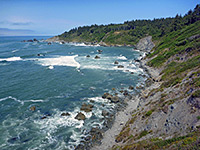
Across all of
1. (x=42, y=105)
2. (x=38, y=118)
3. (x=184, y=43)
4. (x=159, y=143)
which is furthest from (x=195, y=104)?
(x=184, y=43)

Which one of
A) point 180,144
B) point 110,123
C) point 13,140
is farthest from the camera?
point 110,123

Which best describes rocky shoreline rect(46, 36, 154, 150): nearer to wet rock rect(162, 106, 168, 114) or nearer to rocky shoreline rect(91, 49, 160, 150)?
rocky shoreline rect(91, 49, 160, 150)

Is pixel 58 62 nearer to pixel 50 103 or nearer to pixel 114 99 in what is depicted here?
pixel 50 103

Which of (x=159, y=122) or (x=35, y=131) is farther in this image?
(x=35, y=131)

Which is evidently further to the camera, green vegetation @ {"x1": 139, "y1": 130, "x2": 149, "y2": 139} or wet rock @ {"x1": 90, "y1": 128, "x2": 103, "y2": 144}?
wet rock @ {"x1": 90, "y1": 128, "x2": 103, "y2": 144}

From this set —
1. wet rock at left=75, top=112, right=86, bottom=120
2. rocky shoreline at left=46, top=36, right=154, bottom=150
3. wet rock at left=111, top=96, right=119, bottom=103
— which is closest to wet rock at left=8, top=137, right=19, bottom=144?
rocky shoreline at left=46, top=36, right=154, bottom=150

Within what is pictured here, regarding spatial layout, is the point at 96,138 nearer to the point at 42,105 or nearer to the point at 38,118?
the point at 38,118

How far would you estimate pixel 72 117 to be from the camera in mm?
33812

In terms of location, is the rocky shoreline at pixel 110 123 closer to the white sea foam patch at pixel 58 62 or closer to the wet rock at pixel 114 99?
the wet rock at pixel 114 99

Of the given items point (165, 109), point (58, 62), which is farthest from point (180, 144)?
point (58, 62)

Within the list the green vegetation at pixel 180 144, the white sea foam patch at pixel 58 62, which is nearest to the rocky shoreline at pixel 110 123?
the green vegetation at pixel 180 144

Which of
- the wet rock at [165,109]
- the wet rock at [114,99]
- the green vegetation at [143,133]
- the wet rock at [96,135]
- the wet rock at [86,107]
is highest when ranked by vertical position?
the wet rock at [165,109]

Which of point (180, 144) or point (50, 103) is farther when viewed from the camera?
point (50, 103)

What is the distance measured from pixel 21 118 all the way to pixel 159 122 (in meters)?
29.3
